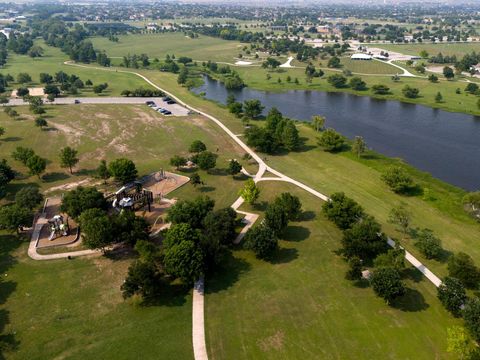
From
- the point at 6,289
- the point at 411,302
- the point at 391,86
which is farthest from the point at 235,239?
→ the point at 391,86

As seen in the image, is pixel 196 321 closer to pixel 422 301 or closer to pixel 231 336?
pixel 231 336

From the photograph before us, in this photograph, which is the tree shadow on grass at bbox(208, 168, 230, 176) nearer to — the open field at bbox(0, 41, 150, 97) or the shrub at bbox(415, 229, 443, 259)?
the shrub at bbox(415, 229, 443, 259)

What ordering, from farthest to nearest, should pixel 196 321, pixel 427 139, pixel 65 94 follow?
pixel 65 94
pixel 427 139
pixel 196 321

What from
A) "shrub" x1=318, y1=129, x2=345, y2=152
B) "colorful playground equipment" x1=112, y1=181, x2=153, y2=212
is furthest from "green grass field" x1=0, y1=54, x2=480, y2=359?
"shrub" x1=318, y1=129, x2=345, y2=152

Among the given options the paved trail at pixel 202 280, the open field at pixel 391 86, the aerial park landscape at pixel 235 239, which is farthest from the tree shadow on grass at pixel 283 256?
the open field at pixel 391 86

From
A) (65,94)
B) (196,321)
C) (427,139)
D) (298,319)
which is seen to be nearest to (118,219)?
(196,321)

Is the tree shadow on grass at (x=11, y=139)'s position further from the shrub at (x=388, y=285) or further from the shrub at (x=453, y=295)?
the shrub at (x=453, y=295)

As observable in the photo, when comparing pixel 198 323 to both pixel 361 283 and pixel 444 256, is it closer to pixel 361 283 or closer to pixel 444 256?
pixel 361 283

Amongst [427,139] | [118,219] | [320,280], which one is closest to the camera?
[320,280]
